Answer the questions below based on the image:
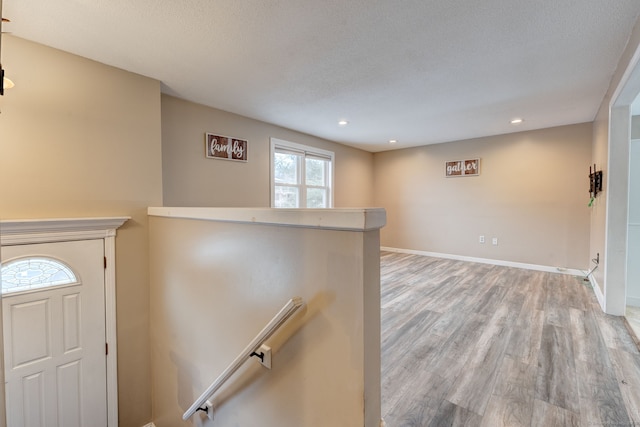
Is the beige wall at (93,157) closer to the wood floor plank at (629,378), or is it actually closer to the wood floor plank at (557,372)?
the wood floor plank at (557,372)

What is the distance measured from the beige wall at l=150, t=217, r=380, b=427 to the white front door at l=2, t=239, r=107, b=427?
0.54 m

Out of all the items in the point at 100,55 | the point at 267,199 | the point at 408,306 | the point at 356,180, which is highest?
the point at 100,55

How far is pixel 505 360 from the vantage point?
221 cm

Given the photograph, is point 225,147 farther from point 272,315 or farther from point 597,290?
point 597,290

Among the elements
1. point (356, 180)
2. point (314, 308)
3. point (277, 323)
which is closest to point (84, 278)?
point (277, 323)

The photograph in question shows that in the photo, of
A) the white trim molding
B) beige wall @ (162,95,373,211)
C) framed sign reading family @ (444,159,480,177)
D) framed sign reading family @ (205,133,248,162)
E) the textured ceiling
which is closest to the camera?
the textured ceiling

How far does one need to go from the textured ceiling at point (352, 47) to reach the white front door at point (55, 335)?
4.48 ft

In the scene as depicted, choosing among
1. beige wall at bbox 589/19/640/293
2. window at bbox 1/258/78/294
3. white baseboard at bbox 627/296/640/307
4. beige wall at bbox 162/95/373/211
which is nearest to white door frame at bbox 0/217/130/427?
window at bbox 1/258/78/294

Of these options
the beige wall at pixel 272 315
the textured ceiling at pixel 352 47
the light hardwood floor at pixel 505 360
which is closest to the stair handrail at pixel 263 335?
the beige wall at pixel 272 315

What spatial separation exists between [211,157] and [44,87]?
63.1 inches

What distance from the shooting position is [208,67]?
2479 millimetres

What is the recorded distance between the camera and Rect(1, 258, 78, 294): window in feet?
6.28

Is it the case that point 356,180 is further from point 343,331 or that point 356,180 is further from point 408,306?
point 343,331

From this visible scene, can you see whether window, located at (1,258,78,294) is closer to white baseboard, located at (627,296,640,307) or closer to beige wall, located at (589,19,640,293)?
beige wall, located at (589,19,640,293)
